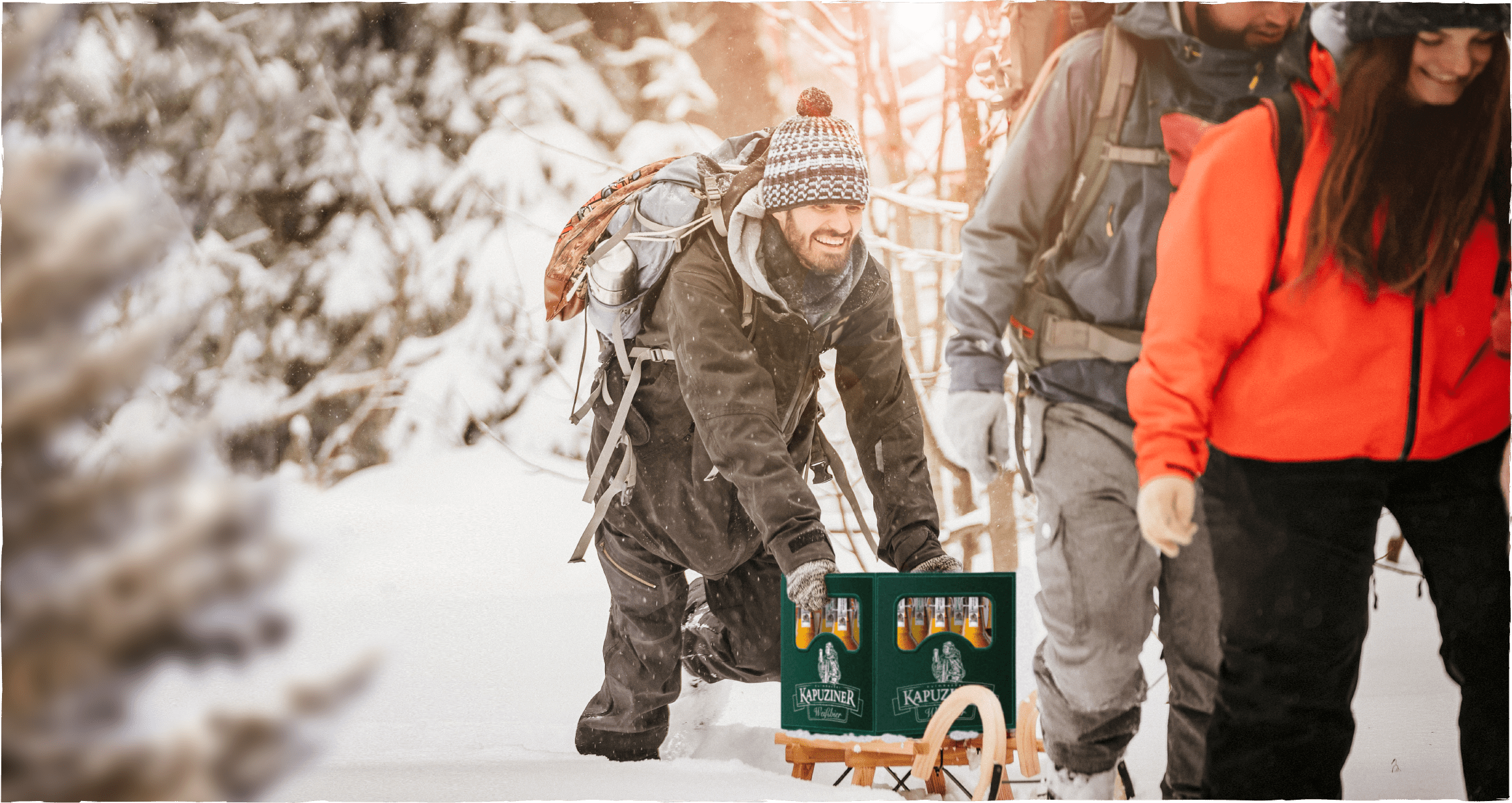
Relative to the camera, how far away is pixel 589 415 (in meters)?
2.76

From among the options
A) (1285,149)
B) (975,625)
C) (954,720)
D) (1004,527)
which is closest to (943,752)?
(954,720)

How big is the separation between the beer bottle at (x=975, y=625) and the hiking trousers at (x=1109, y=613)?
0.52 feet

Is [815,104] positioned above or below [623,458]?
above

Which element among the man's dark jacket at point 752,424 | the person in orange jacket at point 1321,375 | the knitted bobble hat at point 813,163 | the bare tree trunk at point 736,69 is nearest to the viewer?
the person in orange jacket at point 1321,375

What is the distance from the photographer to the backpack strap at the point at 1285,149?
2434mm

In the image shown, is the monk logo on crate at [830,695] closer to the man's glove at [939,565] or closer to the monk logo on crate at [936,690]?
the monk logo on crate at [936,690]

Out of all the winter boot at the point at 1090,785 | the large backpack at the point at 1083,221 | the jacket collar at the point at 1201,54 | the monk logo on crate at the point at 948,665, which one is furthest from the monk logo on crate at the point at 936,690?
the jacket collar at the point at 1201,54

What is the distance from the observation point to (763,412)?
101 inches

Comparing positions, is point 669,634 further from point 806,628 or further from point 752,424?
point 752,424

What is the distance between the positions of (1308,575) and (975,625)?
0.77 m

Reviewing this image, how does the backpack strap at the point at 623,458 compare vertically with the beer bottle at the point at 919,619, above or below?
above

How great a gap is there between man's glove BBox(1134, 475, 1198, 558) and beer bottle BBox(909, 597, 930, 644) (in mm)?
535

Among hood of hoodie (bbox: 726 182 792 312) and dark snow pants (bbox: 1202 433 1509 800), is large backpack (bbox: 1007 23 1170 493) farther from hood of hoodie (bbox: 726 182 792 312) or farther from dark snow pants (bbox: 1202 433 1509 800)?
hood of hoodie (bbox: 726 182 792 312)

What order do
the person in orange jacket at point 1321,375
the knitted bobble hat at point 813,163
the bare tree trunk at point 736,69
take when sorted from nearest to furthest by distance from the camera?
the person in orange jacket at point 1321,375 → the knitted bobble hat at point 813,163 → the bare tree trunk at point 736,69
